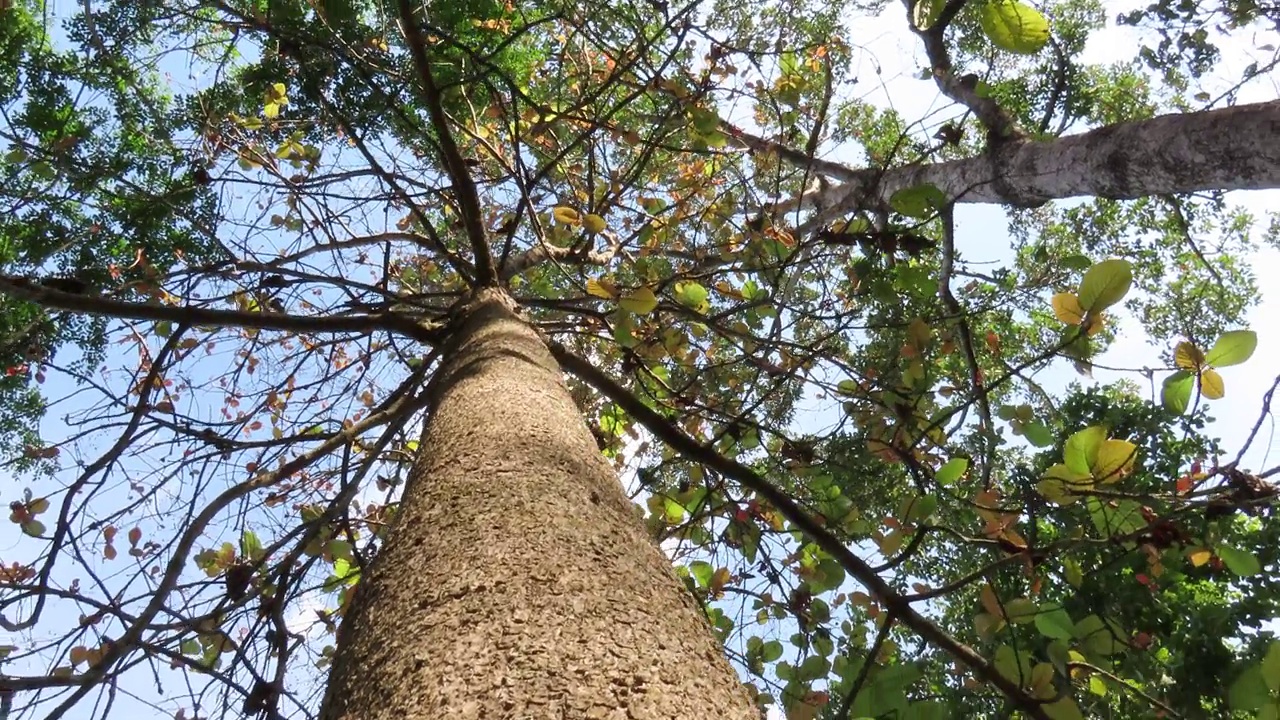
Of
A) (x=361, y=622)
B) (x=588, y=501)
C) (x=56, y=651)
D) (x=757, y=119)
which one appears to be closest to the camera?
(x=361, y=622)

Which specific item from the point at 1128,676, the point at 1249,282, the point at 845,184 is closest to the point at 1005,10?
the point at 1128,676

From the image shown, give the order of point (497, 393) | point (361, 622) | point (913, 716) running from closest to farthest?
point (361, 622) → point (913, 716) → point (497, 393)

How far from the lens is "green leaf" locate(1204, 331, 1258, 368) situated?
1356 mm

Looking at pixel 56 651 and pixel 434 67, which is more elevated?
pixel 434 67

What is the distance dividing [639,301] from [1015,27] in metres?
1.15

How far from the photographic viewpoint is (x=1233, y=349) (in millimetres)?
1374

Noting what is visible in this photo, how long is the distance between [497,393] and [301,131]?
3.41 meters

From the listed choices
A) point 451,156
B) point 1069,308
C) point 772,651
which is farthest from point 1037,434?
point 451,156

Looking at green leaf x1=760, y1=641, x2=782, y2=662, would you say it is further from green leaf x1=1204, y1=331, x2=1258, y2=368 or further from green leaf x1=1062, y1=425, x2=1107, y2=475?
green leaf x1=1204, y1=331, x2=1258, y2=368

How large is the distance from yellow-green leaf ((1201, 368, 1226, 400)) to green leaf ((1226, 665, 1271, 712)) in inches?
19.5

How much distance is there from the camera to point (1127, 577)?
475cm

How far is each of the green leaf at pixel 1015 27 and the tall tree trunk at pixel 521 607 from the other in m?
1.06

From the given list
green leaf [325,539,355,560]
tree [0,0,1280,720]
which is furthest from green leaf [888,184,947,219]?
green leaf [325,539,355,560]

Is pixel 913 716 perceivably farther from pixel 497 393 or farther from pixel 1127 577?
pixel 1127 577
